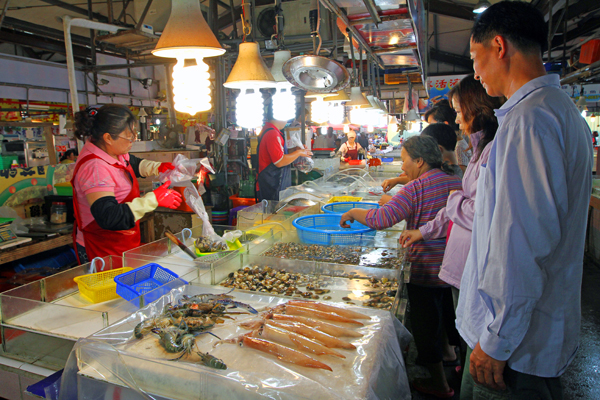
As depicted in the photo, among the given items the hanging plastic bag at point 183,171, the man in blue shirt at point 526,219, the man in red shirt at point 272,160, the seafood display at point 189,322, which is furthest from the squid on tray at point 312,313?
the man in red shirt at point 272,160

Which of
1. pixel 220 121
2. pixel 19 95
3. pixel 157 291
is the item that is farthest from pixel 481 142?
pixel 19 95

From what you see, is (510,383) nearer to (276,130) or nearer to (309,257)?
(309,257)

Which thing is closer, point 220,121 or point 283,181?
point 283,181

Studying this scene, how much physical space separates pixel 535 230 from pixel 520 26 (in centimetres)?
60

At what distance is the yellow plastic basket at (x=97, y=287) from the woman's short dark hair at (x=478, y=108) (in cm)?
183

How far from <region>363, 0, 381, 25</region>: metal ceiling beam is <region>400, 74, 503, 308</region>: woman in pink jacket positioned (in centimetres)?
75

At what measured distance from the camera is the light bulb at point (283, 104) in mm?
4340

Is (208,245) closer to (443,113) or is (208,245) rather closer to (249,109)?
(249,109)

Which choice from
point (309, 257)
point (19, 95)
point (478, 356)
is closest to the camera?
point (478, 356)

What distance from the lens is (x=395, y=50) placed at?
11.8 ft

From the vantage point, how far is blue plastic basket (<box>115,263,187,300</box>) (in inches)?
69.8

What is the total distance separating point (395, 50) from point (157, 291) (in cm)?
297

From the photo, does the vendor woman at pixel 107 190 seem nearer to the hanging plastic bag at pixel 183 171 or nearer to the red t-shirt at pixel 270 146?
the hanging plastic bag at pixel 183 171

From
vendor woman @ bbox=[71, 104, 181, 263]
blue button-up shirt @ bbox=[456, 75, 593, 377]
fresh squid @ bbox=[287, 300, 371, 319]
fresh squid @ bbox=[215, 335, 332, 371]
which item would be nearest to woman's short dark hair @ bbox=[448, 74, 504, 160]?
blue button-up shirt @ bbox=[456, 75, 593, 377]
